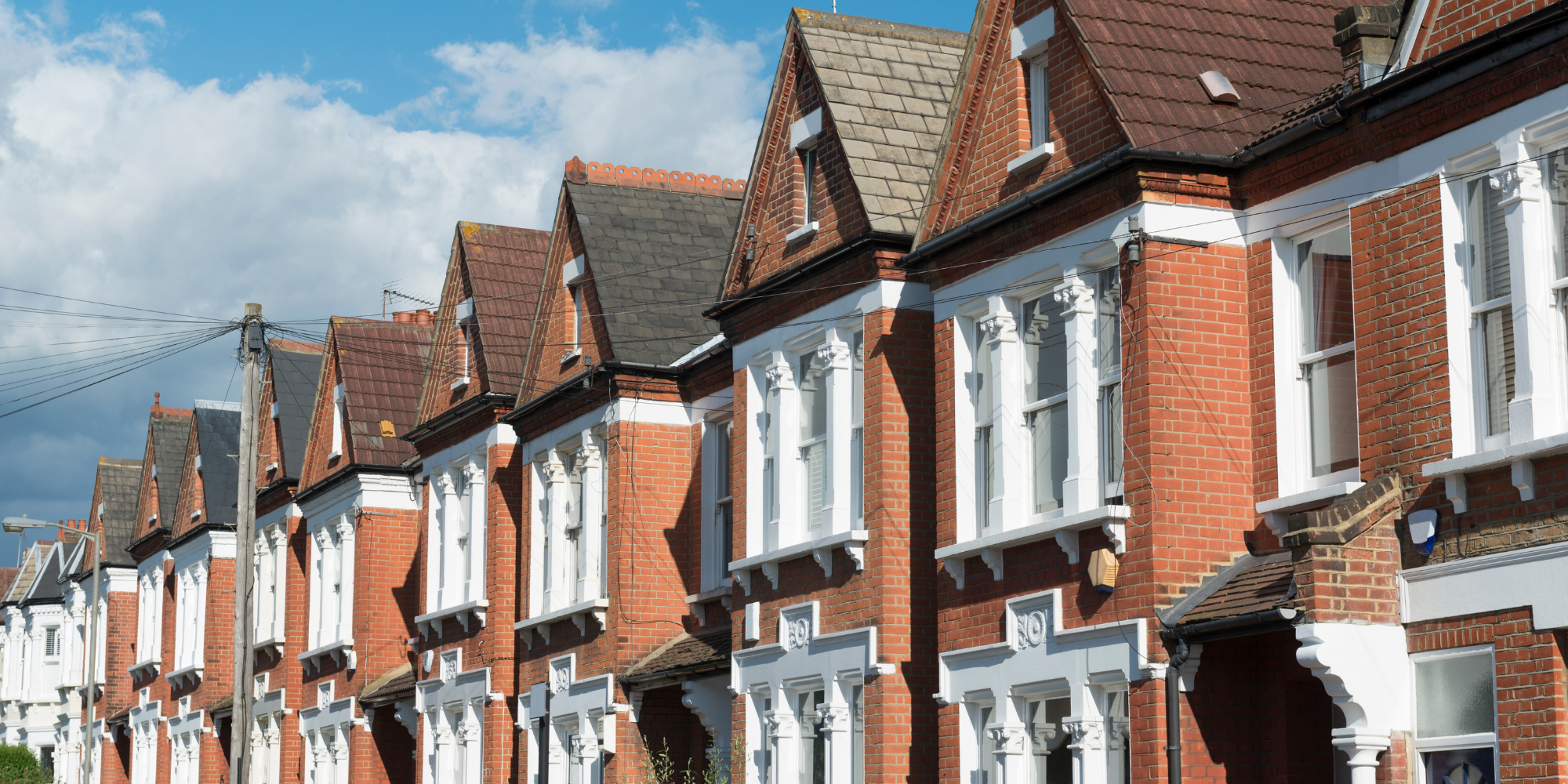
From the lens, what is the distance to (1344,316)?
618 inches

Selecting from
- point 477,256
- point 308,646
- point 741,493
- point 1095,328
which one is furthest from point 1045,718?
point 308,646

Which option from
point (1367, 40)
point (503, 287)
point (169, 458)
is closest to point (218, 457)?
point (169, 458)

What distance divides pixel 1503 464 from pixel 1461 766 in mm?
2296

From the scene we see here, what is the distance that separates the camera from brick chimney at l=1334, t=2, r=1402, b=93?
1493 centimetres

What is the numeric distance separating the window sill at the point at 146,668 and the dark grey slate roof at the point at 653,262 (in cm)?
2639

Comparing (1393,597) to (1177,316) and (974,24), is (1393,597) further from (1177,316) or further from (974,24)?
(974,24)

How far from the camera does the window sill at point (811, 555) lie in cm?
1966

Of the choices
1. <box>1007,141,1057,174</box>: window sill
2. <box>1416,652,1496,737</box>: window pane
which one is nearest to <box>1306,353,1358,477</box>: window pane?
<box>1416,652,1496,737</box>: window pane

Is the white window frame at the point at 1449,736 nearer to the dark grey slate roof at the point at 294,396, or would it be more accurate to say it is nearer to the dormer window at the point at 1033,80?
the dormer window at the point at 1033,80

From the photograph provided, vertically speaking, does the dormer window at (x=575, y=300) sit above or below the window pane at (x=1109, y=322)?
above

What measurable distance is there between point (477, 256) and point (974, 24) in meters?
15.2

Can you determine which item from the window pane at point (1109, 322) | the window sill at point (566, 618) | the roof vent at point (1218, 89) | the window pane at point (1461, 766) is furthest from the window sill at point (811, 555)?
the window pane at point (1461, 766)

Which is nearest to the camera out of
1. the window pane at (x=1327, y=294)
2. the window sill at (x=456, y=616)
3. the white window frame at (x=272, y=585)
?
the window pane at (x=1327, y=294)

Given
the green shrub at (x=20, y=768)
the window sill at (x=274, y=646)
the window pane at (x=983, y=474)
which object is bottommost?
the green shrub at (x=20, y=768)
